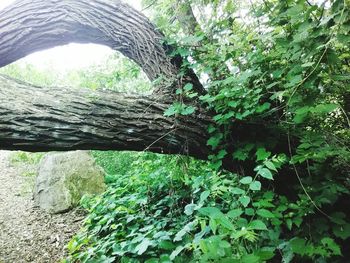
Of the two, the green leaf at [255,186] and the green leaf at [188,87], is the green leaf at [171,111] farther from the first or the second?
the green leaf at [255,186]

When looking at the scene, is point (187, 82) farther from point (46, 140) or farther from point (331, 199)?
point (331, 199)

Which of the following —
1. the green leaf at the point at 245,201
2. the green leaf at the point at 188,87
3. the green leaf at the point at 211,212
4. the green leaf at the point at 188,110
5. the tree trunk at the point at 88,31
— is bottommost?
the green leaf at the point at 245,201

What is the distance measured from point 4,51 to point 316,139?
2514 millimetres

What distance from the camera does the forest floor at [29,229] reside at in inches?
157

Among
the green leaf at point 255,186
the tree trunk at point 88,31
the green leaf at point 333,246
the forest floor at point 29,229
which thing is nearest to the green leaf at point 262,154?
the green leaf at point 255,186

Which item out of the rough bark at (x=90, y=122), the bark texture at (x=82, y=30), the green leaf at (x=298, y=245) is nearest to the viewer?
the green leaf at (x=298, y=245)

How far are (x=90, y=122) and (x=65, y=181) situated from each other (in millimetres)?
3723

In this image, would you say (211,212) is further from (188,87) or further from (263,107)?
(188,87)

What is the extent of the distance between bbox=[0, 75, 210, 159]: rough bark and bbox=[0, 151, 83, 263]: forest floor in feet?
7.92

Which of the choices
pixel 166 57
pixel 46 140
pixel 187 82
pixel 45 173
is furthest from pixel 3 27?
pixel 45 173

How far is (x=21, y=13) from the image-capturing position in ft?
8.38

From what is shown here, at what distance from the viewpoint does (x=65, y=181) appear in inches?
218

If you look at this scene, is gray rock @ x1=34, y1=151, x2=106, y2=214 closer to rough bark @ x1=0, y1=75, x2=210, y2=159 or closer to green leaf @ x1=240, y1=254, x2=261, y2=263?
rough bark @ x1=0, y1=75, x2=210, y2=159

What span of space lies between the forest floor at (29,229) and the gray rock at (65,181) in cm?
19
